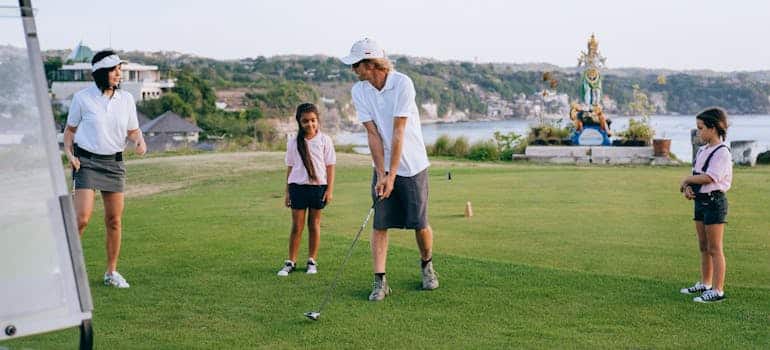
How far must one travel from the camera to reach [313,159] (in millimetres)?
8469

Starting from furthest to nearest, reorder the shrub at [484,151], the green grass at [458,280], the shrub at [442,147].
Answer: the shrub at [442,147]
the shrub at [484,151]
the green grass at [458,280]

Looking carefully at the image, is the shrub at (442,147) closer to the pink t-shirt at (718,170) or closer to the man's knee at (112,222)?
the man's knee at (112,222)

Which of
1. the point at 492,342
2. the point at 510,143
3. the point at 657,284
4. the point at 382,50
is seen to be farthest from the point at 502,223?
the point at 510,143

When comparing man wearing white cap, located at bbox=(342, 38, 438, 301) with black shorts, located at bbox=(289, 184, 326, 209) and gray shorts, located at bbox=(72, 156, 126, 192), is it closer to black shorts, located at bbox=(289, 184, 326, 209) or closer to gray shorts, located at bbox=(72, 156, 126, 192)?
black shorts, located at bbox=(289, 184, 326, 209)

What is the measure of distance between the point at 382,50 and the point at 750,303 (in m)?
3.22

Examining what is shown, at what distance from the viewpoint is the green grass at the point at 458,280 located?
239 inches

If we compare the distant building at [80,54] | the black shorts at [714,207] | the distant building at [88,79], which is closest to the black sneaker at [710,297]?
the black shorts at [714,207]

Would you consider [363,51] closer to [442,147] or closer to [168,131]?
[442,147]

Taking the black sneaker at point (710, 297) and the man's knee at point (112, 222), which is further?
the man's knee at point (112, 222)

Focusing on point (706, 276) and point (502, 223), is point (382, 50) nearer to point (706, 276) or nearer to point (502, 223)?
point (706, 276)

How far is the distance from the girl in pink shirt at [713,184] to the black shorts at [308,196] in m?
3.09

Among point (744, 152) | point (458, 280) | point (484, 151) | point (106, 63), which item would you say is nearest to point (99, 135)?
point (106, 63)

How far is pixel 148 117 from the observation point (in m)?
57.7

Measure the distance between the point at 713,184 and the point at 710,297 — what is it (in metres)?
0.82
